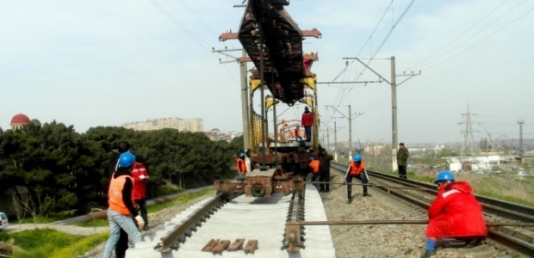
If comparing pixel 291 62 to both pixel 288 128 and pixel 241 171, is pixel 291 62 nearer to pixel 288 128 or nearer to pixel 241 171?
pixel 241 171

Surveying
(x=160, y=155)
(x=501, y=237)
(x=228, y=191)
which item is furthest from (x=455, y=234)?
(x=160, y=155)

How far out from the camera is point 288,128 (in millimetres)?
23672

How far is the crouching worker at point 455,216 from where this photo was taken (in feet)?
19.5

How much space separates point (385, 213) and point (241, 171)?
7.36 metres

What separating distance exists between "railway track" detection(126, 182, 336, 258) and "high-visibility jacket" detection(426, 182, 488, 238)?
1.31m

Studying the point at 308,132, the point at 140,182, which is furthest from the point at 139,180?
the point at 308,132

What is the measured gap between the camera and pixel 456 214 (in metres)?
5.97

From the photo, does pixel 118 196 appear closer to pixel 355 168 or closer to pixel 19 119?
pixel 355 168

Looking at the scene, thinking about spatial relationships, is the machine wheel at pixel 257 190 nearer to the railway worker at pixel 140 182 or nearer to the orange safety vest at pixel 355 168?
the railway worker at pixel 140 182

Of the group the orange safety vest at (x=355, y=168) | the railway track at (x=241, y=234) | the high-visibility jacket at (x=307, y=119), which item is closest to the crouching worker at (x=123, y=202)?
the railway track at (x=241, y=234)

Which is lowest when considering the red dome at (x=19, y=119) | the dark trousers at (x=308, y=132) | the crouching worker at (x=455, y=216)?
the crouching worker at (x=455, y=216)

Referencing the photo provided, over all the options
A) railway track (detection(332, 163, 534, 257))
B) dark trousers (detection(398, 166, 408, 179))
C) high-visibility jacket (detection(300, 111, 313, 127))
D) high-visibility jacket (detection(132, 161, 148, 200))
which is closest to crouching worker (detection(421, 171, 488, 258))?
railway track (detection(332, 163, 534, 257))

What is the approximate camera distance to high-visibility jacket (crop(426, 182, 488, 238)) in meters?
5.94

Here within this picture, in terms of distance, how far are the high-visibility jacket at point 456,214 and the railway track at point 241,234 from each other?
1.31 m
